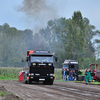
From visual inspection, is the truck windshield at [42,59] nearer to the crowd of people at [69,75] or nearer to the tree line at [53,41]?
the crowd of people at [69,75]

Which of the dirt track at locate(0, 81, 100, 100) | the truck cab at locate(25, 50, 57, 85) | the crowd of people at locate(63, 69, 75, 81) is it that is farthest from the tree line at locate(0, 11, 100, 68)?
the dirt track at locate(0, 81, 100, 100)

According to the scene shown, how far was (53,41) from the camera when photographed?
290ft

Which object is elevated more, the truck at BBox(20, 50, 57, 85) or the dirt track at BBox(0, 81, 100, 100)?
the truck at BBox(20, 50, 57, 85)

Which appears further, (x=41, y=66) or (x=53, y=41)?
(x=53, y=41)

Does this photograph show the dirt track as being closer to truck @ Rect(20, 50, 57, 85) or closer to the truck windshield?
truck @ Rect(20, 50, 57, 85)

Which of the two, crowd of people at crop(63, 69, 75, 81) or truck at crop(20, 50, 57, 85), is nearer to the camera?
truck at crop(20, 50, 57, 85)

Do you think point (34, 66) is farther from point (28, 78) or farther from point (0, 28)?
point (0, 28)

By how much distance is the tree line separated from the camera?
7644cm

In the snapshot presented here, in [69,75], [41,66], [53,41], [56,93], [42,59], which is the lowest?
[56,93]

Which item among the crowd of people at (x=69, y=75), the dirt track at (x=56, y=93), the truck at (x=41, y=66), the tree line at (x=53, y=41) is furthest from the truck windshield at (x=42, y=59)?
the tree line at (x=53, y=41)

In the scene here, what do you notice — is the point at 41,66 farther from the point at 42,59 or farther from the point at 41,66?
the point at 42,59

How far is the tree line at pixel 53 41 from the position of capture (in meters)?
76.4

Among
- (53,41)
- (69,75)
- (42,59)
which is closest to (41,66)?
(42,59)

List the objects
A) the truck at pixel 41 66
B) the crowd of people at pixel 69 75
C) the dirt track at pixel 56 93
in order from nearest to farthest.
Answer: the dirt track at pixel 56 93 < the truck at pixel 41 66 < the crowd of people at pixel 69 75
